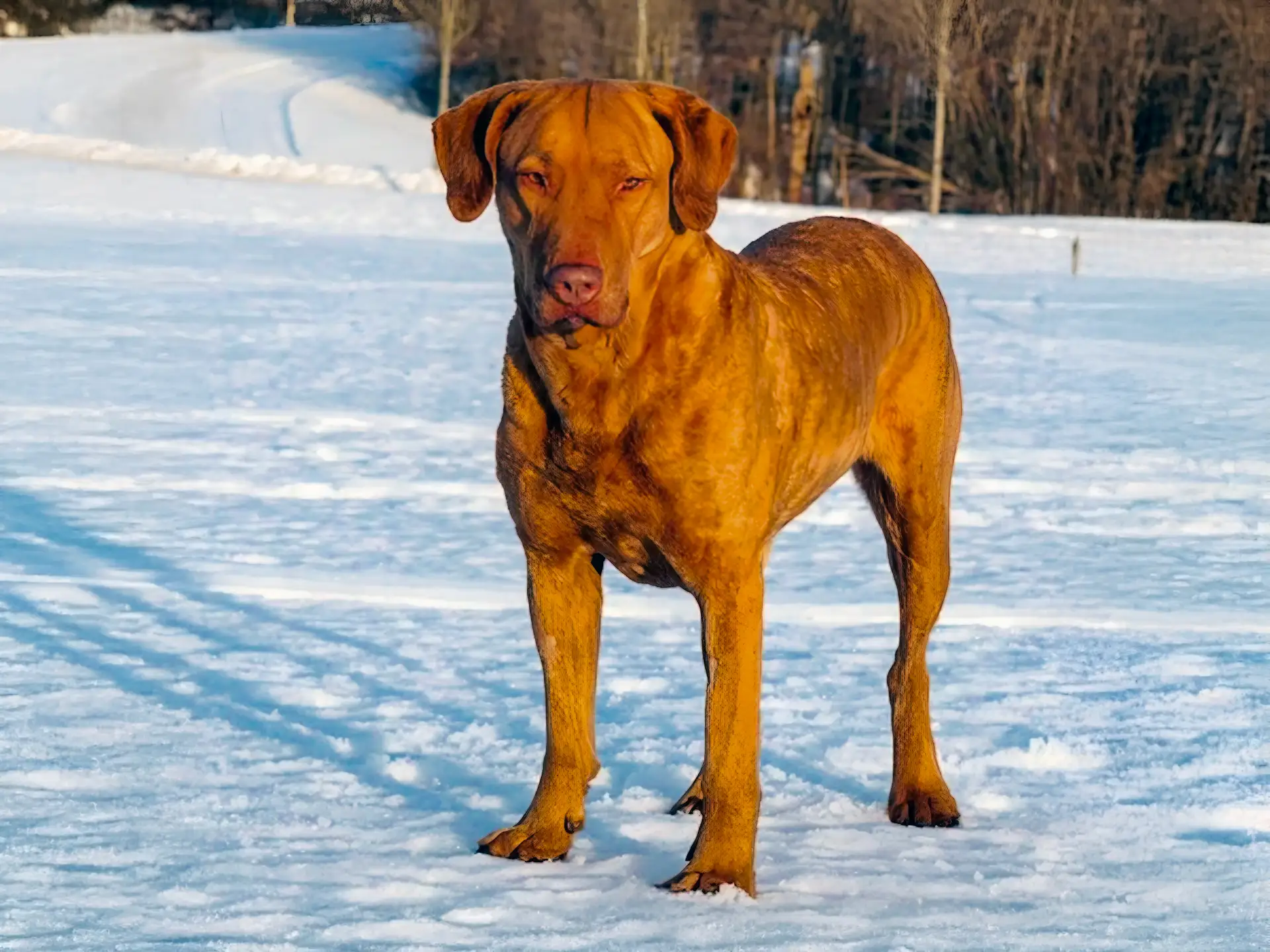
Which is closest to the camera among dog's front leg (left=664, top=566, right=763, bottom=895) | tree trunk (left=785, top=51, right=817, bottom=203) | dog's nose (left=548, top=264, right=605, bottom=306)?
dog's nose (left=548, top=264, right=605, bottom=306)

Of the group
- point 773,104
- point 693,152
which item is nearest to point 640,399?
point 693,152

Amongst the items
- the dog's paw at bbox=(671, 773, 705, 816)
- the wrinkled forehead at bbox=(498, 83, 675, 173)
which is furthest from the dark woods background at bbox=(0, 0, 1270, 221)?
the wrinkled forehead at bbox=(498, 83, 675, 173)

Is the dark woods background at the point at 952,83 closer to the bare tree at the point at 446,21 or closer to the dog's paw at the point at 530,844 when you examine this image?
the bare tree at the point at 446,21

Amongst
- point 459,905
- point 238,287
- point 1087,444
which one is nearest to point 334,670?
point 459,905

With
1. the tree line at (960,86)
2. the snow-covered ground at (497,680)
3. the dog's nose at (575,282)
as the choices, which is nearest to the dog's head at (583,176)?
the dog's nose at (575,282)

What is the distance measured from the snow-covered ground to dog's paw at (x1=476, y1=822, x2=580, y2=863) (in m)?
0.06

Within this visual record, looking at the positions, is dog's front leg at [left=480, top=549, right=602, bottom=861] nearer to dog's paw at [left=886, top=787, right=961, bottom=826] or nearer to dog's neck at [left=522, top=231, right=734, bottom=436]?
dog's neck at [left=522, top=231, right=734, bottom=436]

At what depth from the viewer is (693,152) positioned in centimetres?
398

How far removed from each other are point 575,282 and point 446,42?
39683 mm

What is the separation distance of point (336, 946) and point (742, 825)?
3.17 ft

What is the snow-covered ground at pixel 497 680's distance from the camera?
4.10 metres

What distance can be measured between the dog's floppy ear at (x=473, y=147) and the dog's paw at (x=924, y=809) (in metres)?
2.04

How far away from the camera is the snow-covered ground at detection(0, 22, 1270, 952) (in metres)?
4.10

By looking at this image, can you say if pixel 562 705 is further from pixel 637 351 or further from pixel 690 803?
pixel 637 351
